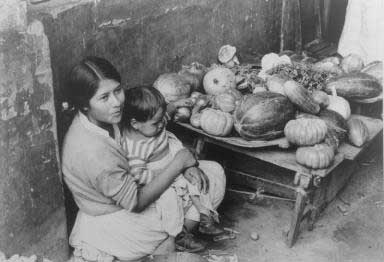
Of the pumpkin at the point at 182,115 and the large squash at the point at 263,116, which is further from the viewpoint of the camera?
the pumpkin at the point at 182,115

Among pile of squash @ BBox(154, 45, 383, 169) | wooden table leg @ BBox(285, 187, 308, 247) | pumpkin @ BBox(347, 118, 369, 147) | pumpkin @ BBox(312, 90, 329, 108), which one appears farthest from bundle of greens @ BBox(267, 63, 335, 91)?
wooden table leg @ BBox(285, 187, 308, 247)

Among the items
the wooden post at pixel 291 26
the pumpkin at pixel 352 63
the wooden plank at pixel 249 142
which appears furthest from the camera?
the wooden post at pixel 291 26

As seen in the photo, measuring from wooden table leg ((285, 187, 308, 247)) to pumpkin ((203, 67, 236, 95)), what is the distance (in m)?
1.61

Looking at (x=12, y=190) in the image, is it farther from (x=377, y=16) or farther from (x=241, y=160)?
(x=377, y=16)

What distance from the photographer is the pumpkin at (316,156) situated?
14.0 feet

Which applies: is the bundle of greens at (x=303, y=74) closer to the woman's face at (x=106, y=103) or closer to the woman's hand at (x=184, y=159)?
the woman's hand at (x=184, y=159)

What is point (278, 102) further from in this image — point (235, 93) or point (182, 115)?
point (182, 115)

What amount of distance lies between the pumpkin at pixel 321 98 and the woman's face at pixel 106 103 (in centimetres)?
237

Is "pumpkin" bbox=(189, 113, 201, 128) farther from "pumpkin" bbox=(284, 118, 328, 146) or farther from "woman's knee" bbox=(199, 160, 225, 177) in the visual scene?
"pumpkin" bbox=(284, 118, 328, 146)

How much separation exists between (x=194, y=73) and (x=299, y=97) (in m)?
1.39

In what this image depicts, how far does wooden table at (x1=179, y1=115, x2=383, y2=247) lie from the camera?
14.4 feet

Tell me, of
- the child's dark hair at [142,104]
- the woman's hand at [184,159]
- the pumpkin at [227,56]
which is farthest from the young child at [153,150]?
the pumpkin at [227,56]

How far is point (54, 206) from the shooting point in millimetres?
3766

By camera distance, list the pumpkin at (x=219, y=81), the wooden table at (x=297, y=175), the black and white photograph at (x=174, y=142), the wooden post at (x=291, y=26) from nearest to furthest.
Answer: the black and white photograph at (x=174, y=142)
the wooden table at (x=297, y=175)
the pumpkin at (x=219, y=81)
the wooden post at (x=291, y=26)
